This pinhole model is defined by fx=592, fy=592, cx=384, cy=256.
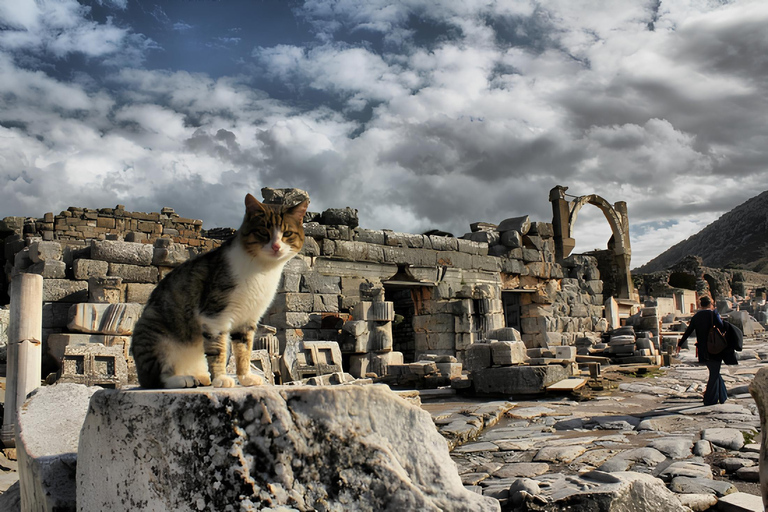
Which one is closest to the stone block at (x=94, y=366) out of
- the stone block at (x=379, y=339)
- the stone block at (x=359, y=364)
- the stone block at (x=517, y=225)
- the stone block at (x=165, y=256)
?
the stone block at (x=165, y=256)

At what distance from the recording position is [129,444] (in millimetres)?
2053

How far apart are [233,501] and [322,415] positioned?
380 mm

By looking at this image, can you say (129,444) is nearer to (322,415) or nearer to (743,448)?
(322,415)

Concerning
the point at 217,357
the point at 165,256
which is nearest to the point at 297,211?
the point at 217,357

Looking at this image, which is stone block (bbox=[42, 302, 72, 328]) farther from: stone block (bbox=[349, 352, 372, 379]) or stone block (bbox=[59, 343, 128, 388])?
stone block (bbox=[349, 352, 372, 379])

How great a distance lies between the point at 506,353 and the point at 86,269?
24.4ft

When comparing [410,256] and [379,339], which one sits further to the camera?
[410,256]

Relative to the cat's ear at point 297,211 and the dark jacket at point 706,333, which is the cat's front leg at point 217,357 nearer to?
the cat's ear at point 297,211

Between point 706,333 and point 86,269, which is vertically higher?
point 86,269

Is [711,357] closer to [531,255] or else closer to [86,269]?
[86,269]

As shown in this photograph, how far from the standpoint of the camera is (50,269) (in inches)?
389

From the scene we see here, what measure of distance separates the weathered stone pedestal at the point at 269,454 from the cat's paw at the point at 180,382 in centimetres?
26

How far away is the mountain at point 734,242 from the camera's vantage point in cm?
7881

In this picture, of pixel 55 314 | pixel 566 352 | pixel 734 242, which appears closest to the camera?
pixel 55 314
